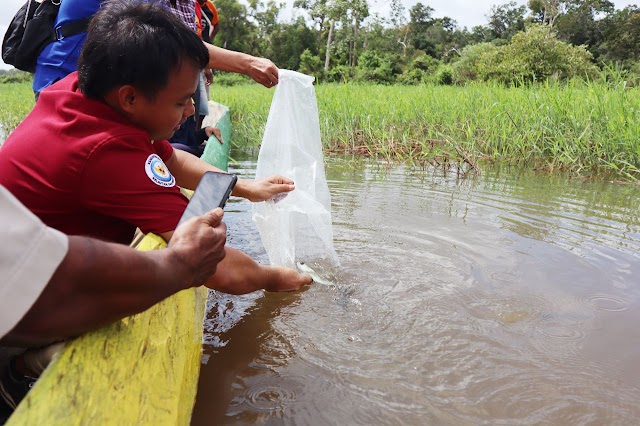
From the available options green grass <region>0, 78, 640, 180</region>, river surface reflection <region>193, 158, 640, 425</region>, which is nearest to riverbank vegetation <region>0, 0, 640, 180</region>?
green grass <region>0, 78, 640, 180</region>

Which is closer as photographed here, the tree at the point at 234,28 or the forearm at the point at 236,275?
the forearm at the point at 236,275

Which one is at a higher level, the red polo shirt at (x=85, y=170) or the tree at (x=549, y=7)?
the tree at (x=549, y=7)

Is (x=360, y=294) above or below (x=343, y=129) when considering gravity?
below

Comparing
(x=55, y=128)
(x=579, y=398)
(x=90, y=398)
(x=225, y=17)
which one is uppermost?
(x=225, y=17)

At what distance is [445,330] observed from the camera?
177cm

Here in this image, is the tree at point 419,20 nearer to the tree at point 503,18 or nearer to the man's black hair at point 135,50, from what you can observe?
the tree at point 503,18

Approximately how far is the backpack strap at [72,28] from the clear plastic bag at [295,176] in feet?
2.50

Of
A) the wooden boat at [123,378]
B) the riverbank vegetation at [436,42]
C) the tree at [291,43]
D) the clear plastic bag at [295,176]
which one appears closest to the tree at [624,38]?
the riverbank vegetation at [436,42]

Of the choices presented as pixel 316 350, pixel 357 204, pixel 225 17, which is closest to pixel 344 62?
pixel 225 17

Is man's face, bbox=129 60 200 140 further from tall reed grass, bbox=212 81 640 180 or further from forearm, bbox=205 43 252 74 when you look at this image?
tall reed grass, bbox=212 81 640 180

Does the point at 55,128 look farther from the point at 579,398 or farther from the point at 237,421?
the point at 579,398

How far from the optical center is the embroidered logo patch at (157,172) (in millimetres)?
1190

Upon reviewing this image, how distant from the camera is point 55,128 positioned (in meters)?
1.10

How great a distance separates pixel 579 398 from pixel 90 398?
48.9 inches
